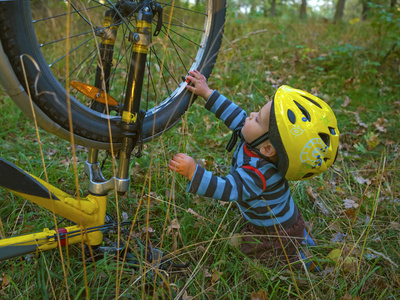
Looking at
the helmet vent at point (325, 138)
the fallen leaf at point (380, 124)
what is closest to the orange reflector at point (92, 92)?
the helmet vent at point (325, 138)

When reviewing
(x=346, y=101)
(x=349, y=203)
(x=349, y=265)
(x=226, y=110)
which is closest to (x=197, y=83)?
(x=226, y=110)

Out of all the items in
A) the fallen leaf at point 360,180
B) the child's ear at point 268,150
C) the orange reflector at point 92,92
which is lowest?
the fallen leaf at point 360,180

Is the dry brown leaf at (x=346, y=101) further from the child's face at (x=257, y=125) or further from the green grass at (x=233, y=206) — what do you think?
the child's face at (x=257, y=125)

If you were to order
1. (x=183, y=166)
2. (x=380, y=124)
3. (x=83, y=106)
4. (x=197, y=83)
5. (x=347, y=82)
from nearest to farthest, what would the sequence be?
1. (x=83, y=106)
2. (x=183, y=166)
3. (x=197, y=83)
4. (x=380, y=124)
5. (x=347, y=82)

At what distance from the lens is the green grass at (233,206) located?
1.58 meters

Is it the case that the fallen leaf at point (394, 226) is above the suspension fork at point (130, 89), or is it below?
below

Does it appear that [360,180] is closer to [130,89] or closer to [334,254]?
[334,254]

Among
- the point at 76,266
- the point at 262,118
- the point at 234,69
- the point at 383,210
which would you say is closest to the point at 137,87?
the point at 262,118

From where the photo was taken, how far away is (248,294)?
1.64 metres

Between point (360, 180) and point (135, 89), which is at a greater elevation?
point (135, 89)

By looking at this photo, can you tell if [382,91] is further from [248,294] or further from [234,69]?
[248,294]

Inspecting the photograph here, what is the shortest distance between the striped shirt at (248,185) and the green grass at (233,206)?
20cm

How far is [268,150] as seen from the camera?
1784mm

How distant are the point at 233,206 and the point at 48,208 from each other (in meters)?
1.18
